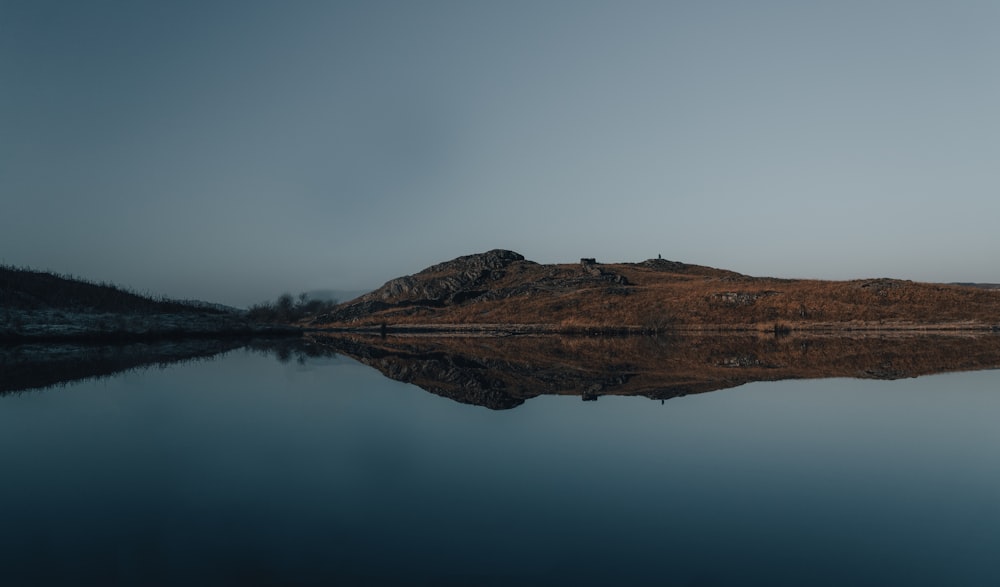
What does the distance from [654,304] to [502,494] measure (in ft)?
309

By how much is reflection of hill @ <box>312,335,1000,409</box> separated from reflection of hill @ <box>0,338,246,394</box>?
14.1 metres

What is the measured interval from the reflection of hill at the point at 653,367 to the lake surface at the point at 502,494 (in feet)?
16.0

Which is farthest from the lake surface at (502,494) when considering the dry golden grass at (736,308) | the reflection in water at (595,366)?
the dry golden grass at (736,308)

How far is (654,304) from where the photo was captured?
10100 cm

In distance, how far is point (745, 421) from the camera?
17812 mm

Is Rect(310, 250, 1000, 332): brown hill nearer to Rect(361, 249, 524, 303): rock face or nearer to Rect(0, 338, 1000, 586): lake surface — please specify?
Rect(361, 249, 524, 303): rock face

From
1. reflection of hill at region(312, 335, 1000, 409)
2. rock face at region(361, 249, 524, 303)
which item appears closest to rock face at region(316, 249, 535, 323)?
rock face at region(361, 249, 524, 303)

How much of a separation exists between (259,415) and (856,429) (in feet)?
61.3

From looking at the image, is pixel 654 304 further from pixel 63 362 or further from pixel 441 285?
pixel 63 362

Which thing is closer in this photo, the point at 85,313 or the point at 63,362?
the point at 63,362

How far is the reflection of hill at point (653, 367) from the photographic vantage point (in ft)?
83.7

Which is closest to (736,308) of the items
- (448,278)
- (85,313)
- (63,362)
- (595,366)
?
(595,366)

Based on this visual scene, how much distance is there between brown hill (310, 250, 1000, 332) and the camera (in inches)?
3248

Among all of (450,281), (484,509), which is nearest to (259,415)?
(484,509)
